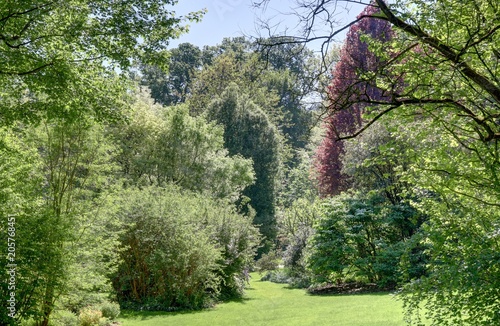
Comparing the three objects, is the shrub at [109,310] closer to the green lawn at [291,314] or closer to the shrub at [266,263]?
the green lawn at [291,314]

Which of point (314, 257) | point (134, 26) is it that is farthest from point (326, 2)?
point (314, 257)

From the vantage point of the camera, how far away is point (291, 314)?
10.4m

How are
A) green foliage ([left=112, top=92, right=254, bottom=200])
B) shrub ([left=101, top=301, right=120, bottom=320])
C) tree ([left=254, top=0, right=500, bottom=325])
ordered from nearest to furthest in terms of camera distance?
tree ([left=254, top=0, right=500, bottom=325]), shrub ([left=101, top=301, right=120, bottom=320]), green foliage ([left=112, top=92, right=254, bottom=200])

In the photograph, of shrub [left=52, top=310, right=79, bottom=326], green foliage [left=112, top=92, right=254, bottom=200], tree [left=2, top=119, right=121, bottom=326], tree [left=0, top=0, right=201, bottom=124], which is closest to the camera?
tree [left=0, top=0, right=201, bottom=124]

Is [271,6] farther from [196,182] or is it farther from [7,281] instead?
[196,182]

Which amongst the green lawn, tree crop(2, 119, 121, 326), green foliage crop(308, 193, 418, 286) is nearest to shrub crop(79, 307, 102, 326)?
tree crop(2, 119, 121, 326)

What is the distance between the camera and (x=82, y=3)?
7.01 meters

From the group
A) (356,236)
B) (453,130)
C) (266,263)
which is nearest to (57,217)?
(453,130)

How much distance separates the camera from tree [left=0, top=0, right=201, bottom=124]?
21.6ft

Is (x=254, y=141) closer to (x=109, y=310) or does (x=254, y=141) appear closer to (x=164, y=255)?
(x=164, y=255)

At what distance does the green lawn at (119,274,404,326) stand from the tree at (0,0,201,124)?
18.1ft

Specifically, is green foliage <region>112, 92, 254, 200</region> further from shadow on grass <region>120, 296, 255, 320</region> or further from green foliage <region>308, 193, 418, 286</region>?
shadow on grass <region>120, 296, 255, 320</region>

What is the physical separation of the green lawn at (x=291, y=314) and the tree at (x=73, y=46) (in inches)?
218

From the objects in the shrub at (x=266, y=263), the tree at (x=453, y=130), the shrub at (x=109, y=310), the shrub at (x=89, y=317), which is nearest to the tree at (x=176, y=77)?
the shrub at (x=266, y=263)
